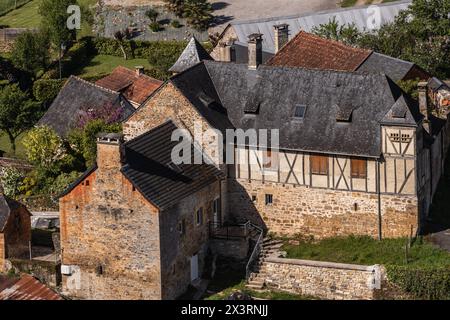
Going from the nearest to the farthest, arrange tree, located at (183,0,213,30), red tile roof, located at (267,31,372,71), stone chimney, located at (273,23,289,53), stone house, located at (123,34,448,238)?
stone house, located at (123,34,448,238) → red tile roof, located at (267,31,372,71) → stone chimney, located at (273,23,289,53) → tree, located at (183,0,213,30)

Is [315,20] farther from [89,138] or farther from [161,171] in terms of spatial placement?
[161,171]

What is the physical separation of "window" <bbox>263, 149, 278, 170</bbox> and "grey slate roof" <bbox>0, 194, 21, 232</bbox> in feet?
38.9

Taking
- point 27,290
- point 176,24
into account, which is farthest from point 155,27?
point 27,290

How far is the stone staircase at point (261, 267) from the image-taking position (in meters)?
55.2

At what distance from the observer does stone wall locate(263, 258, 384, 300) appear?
2103 inches

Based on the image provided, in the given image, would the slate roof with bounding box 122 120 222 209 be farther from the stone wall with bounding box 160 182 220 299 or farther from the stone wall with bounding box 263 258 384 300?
the stone wall with bounding box 263 258 384 300

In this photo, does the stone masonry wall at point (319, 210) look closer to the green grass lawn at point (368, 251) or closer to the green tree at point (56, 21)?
the green grass lawn at point (368, 251)

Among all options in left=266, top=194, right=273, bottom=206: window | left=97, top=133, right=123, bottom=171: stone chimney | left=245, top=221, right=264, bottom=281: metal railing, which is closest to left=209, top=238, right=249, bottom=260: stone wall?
left=245, top=221, right=264, bottom=281: metal railing

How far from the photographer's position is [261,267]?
55719 mm

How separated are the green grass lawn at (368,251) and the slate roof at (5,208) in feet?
42.1

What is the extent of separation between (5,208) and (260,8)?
4333 centimetres

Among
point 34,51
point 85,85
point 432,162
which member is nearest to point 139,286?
point 432,162

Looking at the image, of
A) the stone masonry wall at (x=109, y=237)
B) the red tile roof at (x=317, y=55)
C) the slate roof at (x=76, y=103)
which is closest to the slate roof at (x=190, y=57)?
the red tile roof at (x=317, y=55)
